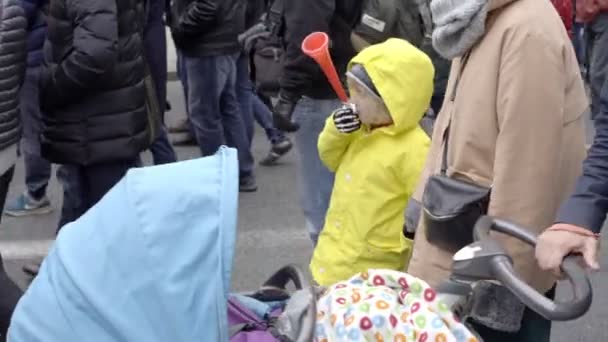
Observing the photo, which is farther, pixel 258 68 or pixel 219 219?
pixel 258 68

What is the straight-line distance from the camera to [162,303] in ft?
7.58

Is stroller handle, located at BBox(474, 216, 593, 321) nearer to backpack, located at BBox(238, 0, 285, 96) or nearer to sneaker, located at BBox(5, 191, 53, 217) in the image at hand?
backpack, located at BBox(238, 0, 285, 96)

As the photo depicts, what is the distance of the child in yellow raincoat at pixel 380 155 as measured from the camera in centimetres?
362

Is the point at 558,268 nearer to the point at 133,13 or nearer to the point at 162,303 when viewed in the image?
the point at 162,303

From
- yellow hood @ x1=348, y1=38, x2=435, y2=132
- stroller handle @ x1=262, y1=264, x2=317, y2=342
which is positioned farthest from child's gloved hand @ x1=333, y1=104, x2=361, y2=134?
stroller handle @ x1=262, y1=264, x2=317, y2=342

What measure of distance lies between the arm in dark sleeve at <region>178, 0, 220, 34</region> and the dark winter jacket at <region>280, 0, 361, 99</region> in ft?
5.78

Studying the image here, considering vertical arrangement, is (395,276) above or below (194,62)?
above

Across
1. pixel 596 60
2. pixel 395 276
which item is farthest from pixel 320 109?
pixel 596 60

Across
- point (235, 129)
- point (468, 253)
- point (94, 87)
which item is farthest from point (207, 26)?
point (468, 253)

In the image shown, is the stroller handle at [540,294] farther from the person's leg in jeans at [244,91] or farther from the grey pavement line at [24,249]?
the person's leg in jeans at [244,91]

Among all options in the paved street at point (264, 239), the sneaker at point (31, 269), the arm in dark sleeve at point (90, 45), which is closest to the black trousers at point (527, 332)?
the paved street at point (264, 239)

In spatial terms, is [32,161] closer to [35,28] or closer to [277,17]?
[35,28]

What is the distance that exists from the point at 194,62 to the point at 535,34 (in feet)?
12.4

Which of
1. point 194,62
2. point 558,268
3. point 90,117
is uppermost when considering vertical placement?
point 558,268
